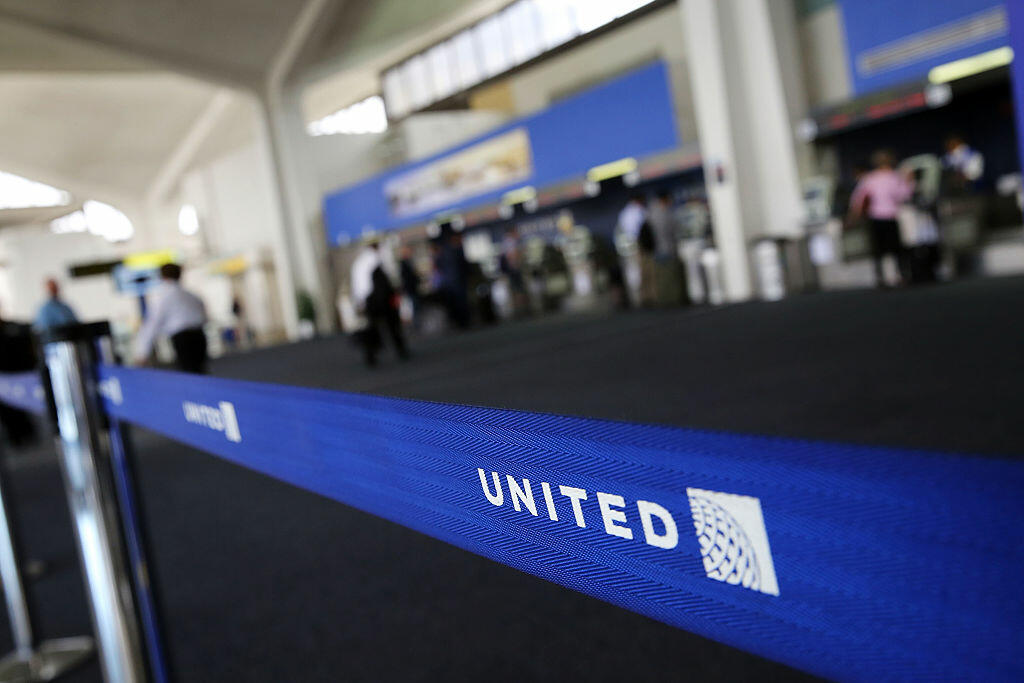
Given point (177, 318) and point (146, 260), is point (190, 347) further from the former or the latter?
point (146, 260)

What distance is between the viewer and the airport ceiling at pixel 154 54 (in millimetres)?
14992

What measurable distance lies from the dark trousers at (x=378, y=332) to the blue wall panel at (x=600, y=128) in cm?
463

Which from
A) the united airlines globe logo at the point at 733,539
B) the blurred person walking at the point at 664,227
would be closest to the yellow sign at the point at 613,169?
the blurred person walking at the point at 664,227

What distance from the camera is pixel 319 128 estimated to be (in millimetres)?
22250

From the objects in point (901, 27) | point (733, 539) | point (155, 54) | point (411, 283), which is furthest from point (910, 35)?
point (155, 54)

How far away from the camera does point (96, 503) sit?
200cm

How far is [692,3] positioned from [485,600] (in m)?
10.2

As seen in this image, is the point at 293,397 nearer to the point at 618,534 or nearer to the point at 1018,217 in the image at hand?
the point at 618,534

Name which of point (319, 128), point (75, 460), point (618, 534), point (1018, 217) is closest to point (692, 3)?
point (1018, 217)

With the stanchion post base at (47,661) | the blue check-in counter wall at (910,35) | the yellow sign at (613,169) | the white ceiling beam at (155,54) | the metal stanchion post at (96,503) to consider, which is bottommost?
the stanchion post base at (47,661)

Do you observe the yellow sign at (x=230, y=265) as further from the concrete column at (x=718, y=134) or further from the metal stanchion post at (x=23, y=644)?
the metal stanchion post at (x=23, y=644)

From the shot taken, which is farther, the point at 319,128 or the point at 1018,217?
the point at 319,128

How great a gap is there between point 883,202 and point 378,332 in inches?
226

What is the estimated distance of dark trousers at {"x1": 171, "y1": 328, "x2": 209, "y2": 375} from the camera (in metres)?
6.39
